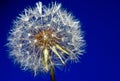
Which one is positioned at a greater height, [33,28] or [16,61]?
[33,28]

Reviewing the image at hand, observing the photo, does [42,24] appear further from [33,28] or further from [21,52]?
[21,52]

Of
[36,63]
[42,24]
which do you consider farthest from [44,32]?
[36,63]

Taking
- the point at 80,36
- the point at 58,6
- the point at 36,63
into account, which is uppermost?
the point at 58,6

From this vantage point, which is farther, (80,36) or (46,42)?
(80,36)
